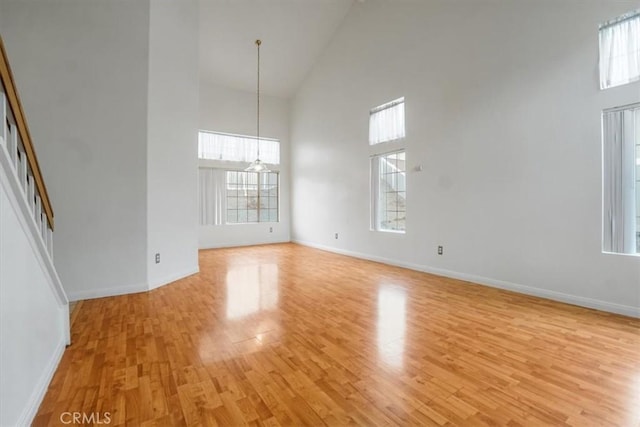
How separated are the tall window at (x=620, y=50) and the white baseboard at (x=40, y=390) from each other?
5046 millimetres

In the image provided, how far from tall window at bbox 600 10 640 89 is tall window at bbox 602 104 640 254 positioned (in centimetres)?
31

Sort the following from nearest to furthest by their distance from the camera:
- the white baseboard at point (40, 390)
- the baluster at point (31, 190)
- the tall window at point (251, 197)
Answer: the white baseboard at point (40, 390), the baluster at point (31, 190), the tall window at point (251, 197)

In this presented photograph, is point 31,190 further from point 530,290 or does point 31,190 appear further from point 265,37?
point 265,37

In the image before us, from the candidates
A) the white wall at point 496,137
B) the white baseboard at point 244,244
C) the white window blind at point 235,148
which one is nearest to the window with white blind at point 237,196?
the white window blind at point 235,148

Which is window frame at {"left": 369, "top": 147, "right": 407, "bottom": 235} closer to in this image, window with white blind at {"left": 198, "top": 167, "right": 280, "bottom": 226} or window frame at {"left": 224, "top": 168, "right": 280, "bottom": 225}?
window frame at {"left": 224, "top": 168, "right": 280, "bottom": 225}

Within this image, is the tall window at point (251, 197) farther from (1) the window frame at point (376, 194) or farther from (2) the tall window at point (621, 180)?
(2) the tall window at point (621, 180)

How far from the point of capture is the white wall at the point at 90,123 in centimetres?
315

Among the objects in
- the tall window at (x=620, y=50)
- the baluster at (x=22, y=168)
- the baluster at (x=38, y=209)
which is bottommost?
the baluster at (x=38, y=209)

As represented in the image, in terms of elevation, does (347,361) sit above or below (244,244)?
below

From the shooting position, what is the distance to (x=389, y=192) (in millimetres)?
5508

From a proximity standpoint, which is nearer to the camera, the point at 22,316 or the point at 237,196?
the point at 22,316

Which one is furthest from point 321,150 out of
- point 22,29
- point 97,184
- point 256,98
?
point 22,29

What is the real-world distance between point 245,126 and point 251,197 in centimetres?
187

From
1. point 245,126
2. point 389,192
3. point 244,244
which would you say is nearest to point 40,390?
point 389,192
